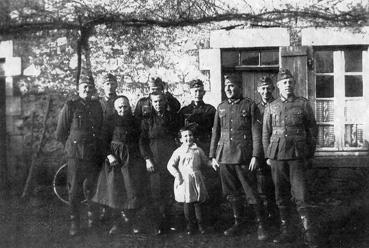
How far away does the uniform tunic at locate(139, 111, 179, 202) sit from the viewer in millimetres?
5516

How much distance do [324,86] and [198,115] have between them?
253 centimetres

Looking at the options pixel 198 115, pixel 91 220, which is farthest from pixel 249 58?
pixel 91 220

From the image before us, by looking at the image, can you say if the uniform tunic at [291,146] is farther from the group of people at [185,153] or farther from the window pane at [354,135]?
the window pane at [354,135]

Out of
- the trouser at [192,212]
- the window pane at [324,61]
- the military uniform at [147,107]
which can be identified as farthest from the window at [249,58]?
the trouser at [192,212]

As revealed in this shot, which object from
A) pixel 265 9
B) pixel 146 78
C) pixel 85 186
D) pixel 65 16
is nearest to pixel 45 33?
pixel 65 16

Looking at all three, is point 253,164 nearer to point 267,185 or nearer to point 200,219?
point 267,185

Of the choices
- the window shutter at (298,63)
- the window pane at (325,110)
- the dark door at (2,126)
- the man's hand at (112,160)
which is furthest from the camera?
the dark door at (2,126)

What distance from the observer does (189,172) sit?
5258mm

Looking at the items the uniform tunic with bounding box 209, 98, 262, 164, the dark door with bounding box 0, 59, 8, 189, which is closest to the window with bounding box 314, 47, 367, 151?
the uniform tunic with bounding box 209, 98, 262, 164

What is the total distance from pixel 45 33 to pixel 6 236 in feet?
12.7

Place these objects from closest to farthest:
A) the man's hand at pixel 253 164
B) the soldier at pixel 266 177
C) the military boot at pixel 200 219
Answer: the man's hand at pixel 253 164
the military boot at pixel 200 219
the soldier at pixel 266 177

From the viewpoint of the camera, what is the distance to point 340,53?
7.16m

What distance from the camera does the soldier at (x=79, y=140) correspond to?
5.36 metres

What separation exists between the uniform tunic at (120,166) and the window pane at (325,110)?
3224 mm
